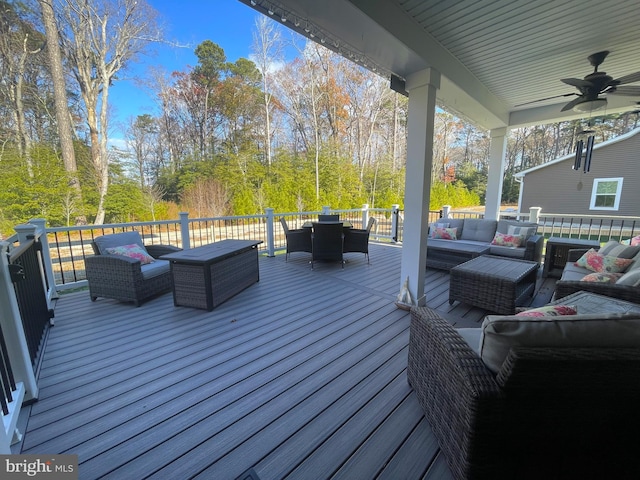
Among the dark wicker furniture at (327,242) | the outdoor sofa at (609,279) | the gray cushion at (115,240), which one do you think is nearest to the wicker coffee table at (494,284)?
the outdoor sofa at (609,279)

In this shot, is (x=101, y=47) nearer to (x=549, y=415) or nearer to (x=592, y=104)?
(x=592, y=104)

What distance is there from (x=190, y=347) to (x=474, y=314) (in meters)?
2.99

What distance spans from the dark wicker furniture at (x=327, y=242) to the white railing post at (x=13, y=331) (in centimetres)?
370

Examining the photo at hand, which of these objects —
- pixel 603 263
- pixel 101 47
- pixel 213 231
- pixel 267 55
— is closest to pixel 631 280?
pixel 603 263

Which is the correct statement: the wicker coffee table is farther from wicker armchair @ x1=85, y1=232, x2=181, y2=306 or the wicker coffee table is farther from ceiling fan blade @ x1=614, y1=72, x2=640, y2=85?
wicker armchair @ x1=85, y1=232, x2=181, y2=306

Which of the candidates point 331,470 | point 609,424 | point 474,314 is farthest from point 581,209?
point 331,470

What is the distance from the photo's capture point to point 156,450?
1.46 m

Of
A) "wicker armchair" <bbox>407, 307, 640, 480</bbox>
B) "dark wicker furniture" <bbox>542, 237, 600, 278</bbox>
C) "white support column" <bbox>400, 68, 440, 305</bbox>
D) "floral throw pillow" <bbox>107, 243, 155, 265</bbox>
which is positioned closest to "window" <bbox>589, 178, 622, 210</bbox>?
"dark wicker furniture" <bbox>542, 237, 600, 278</bbox>

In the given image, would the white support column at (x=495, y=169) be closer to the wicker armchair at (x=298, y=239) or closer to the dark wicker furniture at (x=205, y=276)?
the wicker armchair at (x=298, y=239)

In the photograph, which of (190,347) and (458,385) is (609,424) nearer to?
(458,385)

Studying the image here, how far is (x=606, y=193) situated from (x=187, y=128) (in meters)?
17.9

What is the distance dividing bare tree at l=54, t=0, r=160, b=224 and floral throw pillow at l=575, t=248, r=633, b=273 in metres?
12.8

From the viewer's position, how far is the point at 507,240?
4.67m

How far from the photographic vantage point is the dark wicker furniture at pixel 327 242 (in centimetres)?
488
